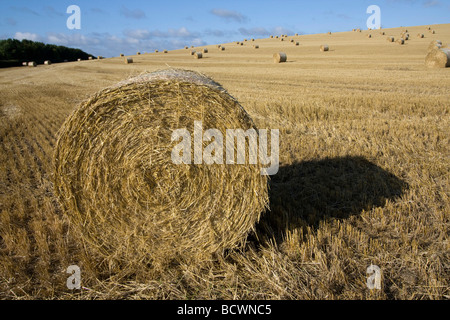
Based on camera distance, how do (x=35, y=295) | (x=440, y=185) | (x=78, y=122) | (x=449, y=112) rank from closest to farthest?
1. (x=35, y=295)
2. (x=78, y=122)
3. (x=440, y=185)
4. (x=449, y=112)

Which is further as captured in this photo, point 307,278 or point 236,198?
point 236,198

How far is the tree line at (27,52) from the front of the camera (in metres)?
50.8

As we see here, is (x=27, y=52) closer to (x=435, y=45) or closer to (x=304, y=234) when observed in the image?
(x=435, y=45)

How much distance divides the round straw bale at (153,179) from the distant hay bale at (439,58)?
63.5ft

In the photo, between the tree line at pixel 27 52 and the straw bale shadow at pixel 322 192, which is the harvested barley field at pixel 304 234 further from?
the tree line at pixel 27 52

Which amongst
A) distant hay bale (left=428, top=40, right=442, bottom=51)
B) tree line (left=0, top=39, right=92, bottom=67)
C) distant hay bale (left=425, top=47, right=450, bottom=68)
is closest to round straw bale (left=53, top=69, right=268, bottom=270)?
distant hay bale (left=425, top=47, right=450, bottom=68)

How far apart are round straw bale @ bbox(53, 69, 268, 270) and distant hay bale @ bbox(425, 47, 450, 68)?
19.4m

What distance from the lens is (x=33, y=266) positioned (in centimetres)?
312

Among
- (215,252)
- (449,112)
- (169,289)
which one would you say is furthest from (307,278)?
(449,112)

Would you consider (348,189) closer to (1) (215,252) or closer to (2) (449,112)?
(1) (215,252)

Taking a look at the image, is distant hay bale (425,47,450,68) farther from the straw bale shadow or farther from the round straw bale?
the round straw bale

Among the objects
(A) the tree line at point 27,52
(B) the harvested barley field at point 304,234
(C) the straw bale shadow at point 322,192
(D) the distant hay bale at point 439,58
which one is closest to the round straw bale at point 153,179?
(B) the harvested barley field at point 304,234

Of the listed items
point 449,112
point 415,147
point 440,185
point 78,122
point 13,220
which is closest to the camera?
point 78,122
